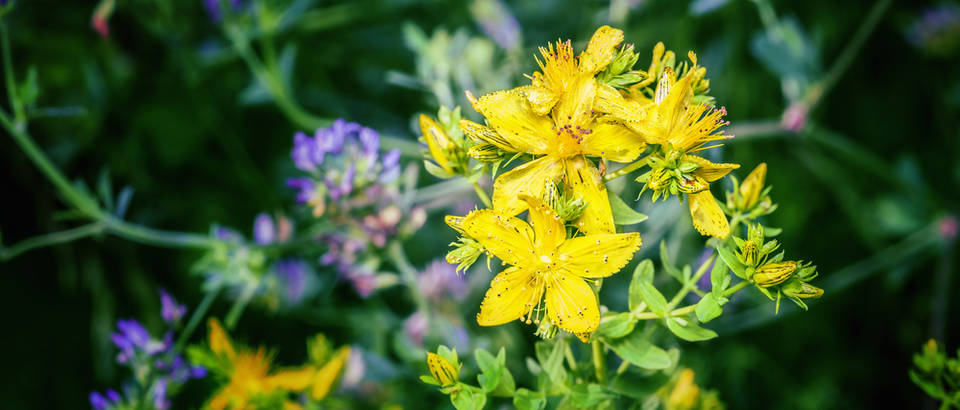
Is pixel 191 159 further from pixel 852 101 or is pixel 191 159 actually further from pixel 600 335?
pixel 852 101

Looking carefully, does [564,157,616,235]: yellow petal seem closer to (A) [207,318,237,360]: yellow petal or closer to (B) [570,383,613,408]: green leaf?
(B) [570,383,613,408]: green leaf

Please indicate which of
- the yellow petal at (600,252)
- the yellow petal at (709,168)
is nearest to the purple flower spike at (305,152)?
the yellow petal at (600,252)

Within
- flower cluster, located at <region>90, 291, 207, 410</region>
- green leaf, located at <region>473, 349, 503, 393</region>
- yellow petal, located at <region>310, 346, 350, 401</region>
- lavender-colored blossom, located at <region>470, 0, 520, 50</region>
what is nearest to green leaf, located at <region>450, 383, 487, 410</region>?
green leaf, located at <region>473, 349, 503, 393</region>

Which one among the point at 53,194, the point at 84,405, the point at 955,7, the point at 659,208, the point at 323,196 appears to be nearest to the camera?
the point at 323,196

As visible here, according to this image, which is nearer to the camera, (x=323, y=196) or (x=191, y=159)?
(x=323, y=196)

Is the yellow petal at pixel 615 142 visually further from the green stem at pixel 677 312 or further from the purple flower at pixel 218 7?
the purple flower at pixel 218 7

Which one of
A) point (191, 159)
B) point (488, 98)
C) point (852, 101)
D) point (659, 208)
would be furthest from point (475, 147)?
point (852, 101)
